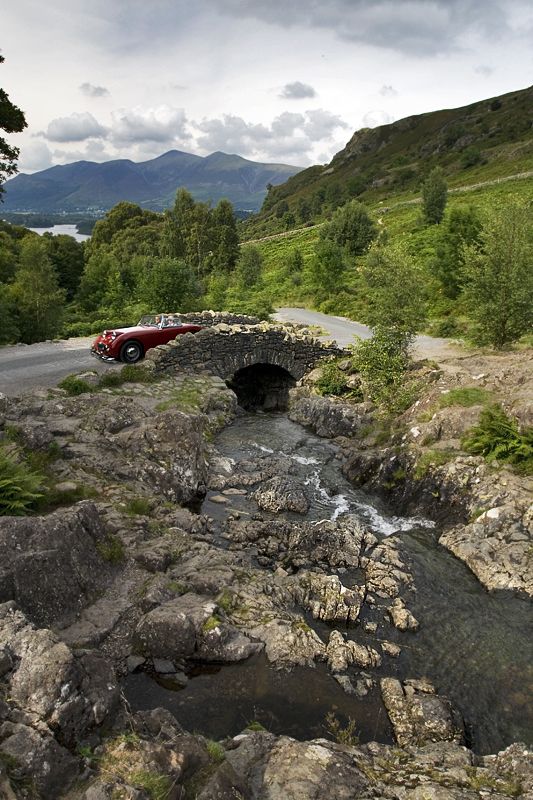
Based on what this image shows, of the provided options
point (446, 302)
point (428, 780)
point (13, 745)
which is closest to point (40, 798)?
point (13, 745)

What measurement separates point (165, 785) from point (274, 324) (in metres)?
28.6

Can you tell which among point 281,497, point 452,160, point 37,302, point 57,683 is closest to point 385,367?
point 281,497

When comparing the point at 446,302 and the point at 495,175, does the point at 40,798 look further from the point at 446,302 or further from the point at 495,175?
the point at 495,175

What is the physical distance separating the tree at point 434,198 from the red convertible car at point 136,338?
216ft

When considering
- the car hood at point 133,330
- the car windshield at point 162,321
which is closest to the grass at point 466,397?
the car windshield at point 162,321

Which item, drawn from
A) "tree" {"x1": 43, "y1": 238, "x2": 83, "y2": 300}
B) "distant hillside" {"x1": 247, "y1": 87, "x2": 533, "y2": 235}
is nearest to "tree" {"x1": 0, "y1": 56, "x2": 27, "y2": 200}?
"tree" {"x1": 43, "y1": 238, "x2": 83, "y2": 300}

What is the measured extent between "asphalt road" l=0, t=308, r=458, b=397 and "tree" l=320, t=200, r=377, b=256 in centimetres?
4171

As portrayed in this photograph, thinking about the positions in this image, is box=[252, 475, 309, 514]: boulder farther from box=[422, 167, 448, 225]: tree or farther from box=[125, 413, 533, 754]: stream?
box=[422, 167, 448, 225]: tree

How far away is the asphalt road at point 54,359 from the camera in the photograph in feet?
76.1

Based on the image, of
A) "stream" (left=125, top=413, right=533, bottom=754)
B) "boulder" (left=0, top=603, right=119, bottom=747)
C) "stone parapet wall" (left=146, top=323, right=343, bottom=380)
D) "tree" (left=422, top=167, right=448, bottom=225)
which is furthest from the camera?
"tree" (left=422, top=167, right=448, bottom=225)

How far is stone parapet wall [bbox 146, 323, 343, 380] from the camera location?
95.5ft

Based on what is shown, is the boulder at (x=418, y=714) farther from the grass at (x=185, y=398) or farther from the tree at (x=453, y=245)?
the tree at (x=453, y=245)

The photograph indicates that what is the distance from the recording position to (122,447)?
61.5 ft

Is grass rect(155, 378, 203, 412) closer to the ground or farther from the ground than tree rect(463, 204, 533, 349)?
closer to the ground
